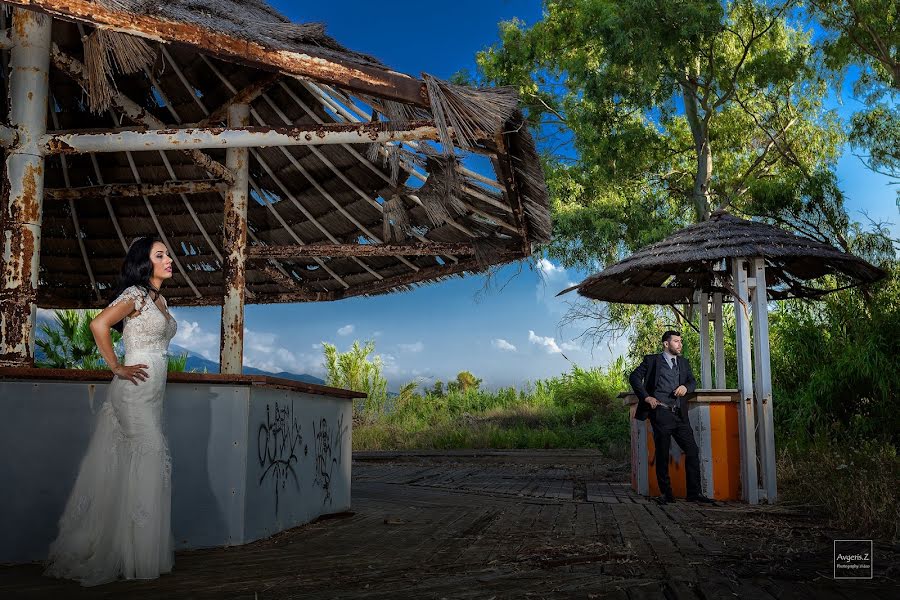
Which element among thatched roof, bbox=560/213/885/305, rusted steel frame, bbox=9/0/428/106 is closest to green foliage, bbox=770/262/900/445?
thatched roof, bbox=560/213/885/305

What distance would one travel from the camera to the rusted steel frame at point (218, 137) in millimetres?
6316

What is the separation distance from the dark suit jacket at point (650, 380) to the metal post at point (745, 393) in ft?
1.92

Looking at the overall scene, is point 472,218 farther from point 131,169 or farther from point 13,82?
point 13,82

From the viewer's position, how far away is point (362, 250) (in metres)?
9.34

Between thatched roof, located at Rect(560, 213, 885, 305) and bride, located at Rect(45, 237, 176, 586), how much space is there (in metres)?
5.49

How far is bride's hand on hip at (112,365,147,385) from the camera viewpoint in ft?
13.6

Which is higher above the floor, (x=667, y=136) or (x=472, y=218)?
(x=667, y=136)

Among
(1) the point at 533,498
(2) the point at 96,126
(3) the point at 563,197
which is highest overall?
(3) the point at 563,197

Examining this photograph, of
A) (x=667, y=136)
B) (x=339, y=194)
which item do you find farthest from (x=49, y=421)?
(x=667, y=136)

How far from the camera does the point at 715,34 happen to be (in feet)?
55.5

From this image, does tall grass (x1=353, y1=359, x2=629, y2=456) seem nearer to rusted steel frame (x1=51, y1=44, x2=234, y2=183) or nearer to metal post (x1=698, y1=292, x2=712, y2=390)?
metal post (x1=698, y1=292, x2=712, y2=390)

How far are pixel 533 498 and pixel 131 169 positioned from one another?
6.31 m

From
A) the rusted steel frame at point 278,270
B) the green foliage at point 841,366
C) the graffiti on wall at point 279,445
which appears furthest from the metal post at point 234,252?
the green foliage at point 841,366

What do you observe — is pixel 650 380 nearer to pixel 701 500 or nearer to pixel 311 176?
pixel 701 500
